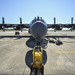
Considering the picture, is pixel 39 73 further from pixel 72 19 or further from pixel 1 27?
pixel 72 19

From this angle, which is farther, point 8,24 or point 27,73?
point 8,24

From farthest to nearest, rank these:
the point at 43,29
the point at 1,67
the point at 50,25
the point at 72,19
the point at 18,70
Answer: the point at 72,19, the point at 50,25, the point at 43,29, the point at 1,67, the point at 18,70

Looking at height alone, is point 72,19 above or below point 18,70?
above

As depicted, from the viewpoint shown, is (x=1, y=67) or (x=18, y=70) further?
(x=1, y=67)

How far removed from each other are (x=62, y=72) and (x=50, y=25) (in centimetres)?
3679

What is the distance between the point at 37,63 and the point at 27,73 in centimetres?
90

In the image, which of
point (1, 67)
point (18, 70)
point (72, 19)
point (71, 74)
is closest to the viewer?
point (71, 74)

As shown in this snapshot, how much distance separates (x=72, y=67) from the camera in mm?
10234

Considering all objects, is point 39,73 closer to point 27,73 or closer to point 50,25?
point 27,73

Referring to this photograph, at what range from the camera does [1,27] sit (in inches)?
1874

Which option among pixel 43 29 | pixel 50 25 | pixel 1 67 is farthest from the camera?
pixel 50 25

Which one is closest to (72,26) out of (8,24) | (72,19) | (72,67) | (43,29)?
(72,19)

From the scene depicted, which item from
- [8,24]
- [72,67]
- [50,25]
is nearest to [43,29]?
[72,67]

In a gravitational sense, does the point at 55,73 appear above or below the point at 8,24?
below
